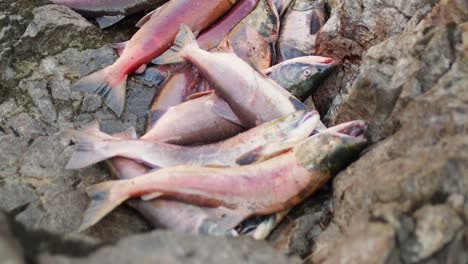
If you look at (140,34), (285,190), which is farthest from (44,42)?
(285,190)

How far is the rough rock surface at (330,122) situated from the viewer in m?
3.08

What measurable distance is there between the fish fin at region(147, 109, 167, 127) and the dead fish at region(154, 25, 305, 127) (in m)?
0.47

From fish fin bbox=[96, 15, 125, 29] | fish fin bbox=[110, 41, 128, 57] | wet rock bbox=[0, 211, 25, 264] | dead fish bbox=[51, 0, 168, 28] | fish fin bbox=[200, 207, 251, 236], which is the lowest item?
fish fin bbox=[200, 207, 251, 236]

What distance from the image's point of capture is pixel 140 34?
5430mm

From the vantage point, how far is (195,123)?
4754 mm

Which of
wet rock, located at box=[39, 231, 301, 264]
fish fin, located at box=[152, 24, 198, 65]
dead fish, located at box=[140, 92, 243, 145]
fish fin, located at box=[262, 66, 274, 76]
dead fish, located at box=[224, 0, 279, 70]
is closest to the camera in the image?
wet rock, located at box=[39, 231, 301, 264]

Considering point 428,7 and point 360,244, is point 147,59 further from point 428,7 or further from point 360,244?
point 360,244

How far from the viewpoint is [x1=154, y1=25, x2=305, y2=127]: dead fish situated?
4.80 metres

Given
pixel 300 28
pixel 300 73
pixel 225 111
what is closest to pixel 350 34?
pixel 300 73

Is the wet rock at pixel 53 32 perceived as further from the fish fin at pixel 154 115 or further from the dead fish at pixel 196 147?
the dead fish at pixel 196 147

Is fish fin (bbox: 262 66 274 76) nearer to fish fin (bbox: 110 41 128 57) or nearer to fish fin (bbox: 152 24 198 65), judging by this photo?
fish fin (bbox: 152 24 198 65)

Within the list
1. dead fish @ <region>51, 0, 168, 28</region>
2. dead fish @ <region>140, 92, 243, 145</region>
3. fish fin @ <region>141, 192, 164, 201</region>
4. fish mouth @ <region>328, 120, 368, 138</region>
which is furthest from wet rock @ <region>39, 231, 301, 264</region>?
dead fish @ <region>51, 0, 168, 28</region>

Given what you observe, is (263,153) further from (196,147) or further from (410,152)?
(410,152)

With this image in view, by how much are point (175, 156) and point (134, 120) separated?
33.1 inches
